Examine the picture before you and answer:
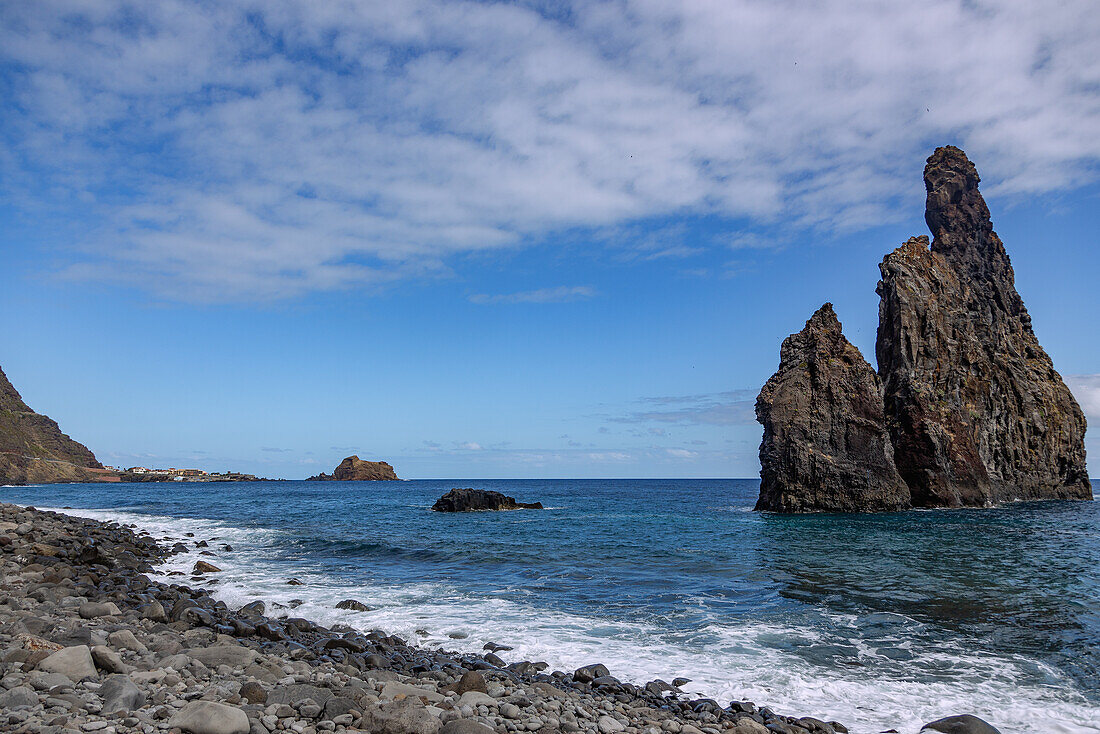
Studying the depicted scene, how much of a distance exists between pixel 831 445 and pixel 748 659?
44.7 meters

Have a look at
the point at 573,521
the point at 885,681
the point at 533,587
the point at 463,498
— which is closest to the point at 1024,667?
the point at 885,681

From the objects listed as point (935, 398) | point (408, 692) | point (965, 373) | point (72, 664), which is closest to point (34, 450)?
point (72, 664)

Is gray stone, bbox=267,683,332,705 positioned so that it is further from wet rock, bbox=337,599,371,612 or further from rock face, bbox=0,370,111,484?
rock face, bbox=0,370,111,484

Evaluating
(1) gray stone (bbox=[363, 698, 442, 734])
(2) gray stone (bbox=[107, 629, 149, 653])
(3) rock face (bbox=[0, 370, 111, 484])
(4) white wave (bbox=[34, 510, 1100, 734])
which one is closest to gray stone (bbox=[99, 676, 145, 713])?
(2) gray stone (bbox=[107, 629, 149, 653])

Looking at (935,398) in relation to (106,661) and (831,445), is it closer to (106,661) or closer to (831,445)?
(831,445)

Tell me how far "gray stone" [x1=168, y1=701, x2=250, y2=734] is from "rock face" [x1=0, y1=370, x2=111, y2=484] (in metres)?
157

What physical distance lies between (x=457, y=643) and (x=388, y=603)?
16.2 feet

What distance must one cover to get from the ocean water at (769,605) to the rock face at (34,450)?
127534 mm

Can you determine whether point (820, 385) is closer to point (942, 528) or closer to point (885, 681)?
point (942, 528)

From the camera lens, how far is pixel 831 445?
51.8 metres

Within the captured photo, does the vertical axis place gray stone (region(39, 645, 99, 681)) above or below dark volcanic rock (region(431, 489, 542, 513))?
above

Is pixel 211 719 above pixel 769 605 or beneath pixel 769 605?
above

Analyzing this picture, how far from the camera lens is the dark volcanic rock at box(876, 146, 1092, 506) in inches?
2179

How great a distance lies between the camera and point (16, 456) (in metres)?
124
